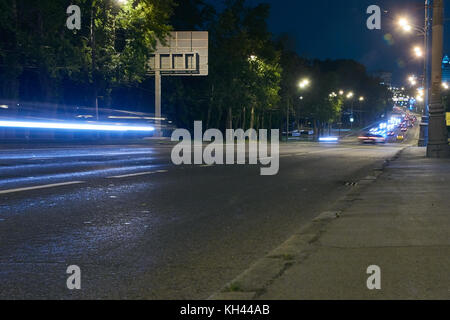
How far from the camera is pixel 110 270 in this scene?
17.2 ft

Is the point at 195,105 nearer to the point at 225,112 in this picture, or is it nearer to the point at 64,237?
the point at 225,112

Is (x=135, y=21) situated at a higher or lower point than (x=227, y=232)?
higher

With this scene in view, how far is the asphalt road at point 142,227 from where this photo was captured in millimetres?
4895

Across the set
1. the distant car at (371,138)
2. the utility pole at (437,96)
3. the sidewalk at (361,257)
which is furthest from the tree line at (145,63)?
the sidewalk at (361,257)

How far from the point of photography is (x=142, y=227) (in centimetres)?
743

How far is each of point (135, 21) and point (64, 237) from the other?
1484 inches

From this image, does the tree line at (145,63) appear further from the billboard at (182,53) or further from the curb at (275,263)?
the curb at (275,263)

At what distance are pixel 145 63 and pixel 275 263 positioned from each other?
4255cm

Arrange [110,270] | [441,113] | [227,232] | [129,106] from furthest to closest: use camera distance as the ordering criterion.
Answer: [129,106], [441,113], [227,232], [110,270]

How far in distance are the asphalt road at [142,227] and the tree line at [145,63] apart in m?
29.4

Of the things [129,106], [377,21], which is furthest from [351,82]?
[377,21]

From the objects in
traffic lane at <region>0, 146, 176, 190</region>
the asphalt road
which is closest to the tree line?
traffic lane at <region>0, 146, 176, 190</region>

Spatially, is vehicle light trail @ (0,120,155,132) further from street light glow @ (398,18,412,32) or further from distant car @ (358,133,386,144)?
street light glow @ (398,18,412,32)

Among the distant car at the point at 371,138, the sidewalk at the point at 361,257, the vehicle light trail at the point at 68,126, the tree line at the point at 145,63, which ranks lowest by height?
the distant car at the point at 371,138
